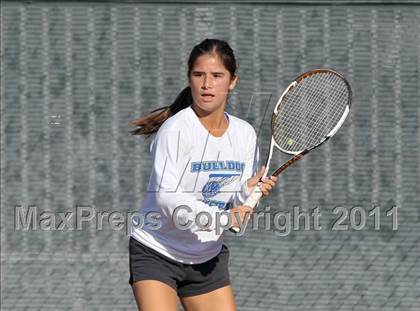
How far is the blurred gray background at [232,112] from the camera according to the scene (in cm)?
557

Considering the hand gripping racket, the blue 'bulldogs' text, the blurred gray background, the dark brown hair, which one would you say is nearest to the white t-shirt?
the blue 'bulldogs' text

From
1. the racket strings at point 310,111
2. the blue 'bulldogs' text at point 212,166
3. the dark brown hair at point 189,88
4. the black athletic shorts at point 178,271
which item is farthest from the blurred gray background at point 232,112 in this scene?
the blue 'bulldogs' text at point 212,166

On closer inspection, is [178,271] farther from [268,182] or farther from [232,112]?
[232,112]

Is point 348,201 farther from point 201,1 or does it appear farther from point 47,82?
point 47,82

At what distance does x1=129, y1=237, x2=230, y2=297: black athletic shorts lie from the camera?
3977 millimetres

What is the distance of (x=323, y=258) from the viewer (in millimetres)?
5633

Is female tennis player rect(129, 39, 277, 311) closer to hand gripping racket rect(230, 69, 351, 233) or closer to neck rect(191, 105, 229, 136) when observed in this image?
neck rect(191, 105, 229, 136)

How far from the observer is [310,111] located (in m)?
4.77

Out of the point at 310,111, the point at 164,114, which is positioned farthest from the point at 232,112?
the point at 164,114

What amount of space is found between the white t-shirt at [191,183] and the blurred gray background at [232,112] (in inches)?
58.9

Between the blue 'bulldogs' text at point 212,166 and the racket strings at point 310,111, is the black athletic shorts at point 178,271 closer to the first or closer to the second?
the blue 'bulldogs' text at point 212,166

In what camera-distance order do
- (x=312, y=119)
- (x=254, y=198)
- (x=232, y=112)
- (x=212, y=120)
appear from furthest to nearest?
(x=232, y=112), (x=312, y=119), (x=212, y=120), (x=254, y=198)

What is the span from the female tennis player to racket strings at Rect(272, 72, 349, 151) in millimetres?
472

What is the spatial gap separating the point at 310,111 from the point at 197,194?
0.97 m
